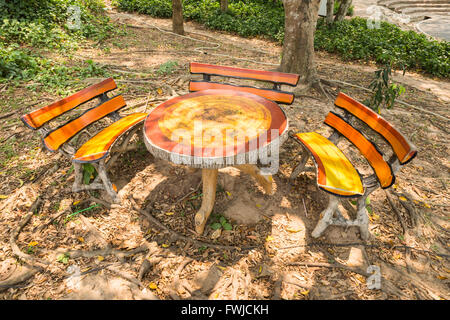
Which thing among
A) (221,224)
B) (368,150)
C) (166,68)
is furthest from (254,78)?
(166,68)

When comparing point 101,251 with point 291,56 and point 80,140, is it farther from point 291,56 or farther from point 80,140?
point 291,56

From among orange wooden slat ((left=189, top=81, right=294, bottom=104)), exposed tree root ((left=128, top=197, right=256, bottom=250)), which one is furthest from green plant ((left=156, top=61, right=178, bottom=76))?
exposed tree root ((left=128, top=197, right=256, bottom=250))

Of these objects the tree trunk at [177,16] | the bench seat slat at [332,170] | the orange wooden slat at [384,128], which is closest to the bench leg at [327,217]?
the bench seat slat at [332,170]

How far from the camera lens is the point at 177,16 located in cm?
853

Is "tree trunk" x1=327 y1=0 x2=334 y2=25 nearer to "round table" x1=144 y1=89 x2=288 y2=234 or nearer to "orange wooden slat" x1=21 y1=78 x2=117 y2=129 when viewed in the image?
"round table" x1=144 y1=89 x2=288 y2=234

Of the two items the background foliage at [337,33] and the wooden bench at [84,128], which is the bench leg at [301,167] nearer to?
the wooden bench at [84,128]

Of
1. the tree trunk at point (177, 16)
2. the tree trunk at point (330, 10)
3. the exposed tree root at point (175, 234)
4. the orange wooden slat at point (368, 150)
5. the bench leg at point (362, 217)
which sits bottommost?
the exposed tree root at point (175, 234)

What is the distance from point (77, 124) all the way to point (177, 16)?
23.3 ft

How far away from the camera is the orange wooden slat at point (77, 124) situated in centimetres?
261

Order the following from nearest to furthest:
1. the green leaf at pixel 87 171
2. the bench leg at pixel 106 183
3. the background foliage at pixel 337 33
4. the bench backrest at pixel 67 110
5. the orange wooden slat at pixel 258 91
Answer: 1. the bench backrest at pixel 67 110
2. the bench leg at pixel 106 183
3. the green leaf at pixel 87 171
4. the orange wooden slat at pixel 258 91
5. the background foliage at pixel 337 33

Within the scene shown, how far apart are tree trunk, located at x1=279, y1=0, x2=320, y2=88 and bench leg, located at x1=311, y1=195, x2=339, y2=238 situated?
3.42 m

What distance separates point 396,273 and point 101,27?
9.74m

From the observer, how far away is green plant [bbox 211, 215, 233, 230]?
2.64 meters

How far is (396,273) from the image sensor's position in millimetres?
2248
